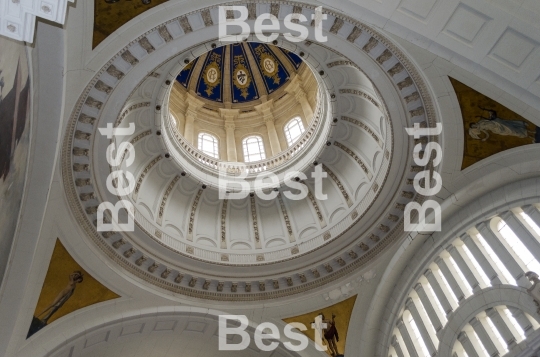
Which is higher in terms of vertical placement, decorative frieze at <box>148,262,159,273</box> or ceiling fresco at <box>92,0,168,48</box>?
ceiling fresco at <box>92,0,168,48</box>

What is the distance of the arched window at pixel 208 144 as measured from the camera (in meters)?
21.3

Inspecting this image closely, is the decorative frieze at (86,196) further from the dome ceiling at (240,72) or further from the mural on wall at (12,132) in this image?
the dome ceiling at (240,72)

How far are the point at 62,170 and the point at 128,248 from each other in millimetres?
3226

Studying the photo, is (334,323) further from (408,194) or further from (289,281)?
(408,194)

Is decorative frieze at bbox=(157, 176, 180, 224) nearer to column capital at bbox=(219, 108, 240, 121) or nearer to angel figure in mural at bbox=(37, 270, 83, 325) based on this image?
angel figure in mural at bbox=(37, 270, 83, 325)

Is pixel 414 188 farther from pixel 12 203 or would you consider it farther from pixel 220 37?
pixel 12 203

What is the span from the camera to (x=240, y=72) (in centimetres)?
2447

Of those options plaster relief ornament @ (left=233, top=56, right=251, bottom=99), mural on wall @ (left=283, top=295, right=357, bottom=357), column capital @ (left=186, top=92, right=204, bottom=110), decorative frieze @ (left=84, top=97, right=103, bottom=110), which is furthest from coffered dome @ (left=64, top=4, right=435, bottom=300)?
plaster relief ornament @ (left=233, top=56, right=251, bottom=99)

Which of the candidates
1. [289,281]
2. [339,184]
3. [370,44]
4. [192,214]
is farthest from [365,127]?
[192,214]

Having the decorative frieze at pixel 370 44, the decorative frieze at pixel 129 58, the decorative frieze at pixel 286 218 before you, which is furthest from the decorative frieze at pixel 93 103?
the decorative frieze at pixel 286 218

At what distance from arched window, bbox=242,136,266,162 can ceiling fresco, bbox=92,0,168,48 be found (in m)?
10.3

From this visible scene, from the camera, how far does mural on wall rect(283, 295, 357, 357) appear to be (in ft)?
53.5

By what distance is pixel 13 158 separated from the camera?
10.7 metres

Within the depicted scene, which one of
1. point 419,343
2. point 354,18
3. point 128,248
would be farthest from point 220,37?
point 419,343
